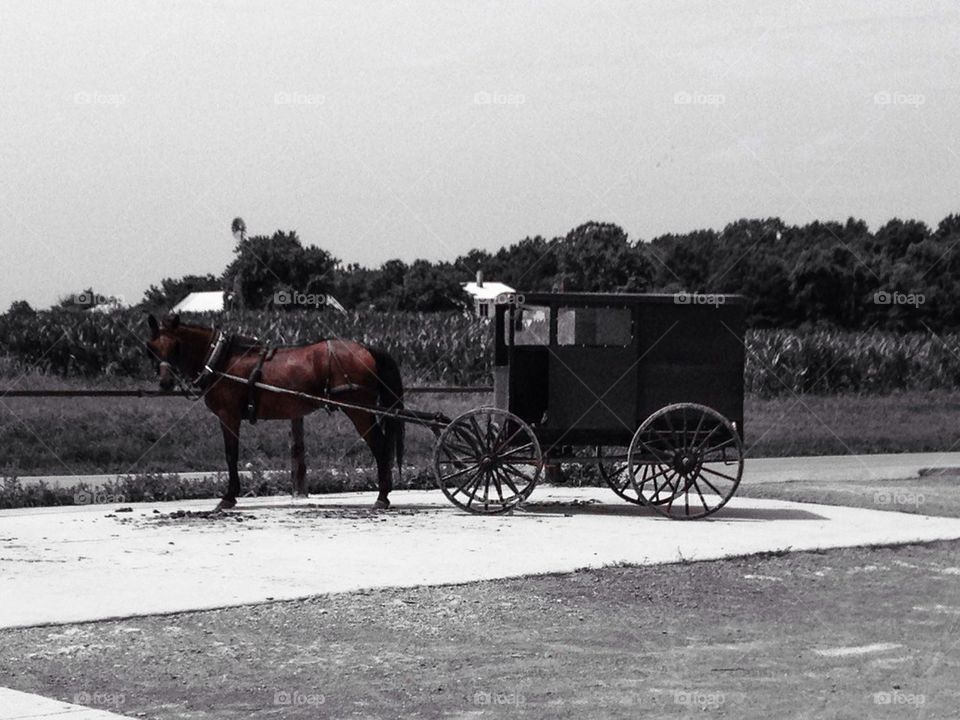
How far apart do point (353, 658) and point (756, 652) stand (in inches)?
88.1

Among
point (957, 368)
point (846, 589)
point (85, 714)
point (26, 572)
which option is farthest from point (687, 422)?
point (957, 368)

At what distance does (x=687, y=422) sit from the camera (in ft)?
54.1

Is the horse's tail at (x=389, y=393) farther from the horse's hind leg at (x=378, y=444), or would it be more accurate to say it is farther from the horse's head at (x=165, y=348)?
the horse's head at (x=165, y=348)

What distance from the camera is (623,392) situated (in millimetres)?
16203

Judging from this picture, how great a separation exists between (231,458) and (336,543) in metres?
3.06

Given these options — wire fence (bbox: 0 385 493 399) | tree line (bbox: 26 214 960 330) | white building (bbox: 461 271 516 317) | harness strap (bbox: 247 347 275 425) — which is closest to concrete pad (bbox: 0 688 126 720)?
harness strap (bbox: 247 347 275 425)

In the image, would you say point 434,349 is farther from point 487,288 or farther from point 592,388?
point 487,288

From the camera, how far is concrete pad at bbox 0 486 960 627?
10984 millimetres

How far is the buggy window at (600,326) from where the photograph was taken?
16.3m

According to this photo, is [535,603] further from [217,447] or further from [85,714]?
[217,447]

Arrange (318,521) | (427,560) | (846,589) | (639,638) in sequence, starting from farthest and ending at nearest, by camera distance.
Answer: (318,521) < (427,560) < (846,589) < (639,638)

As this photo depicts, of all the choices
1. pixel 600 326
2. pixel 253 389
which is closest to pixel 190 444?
pixel 253 389

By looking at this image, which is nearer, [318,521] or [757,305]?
[318,521]

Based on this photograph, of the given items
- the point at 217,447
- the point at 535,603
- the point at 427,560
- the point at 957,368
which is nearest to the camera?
the point at 535,603
